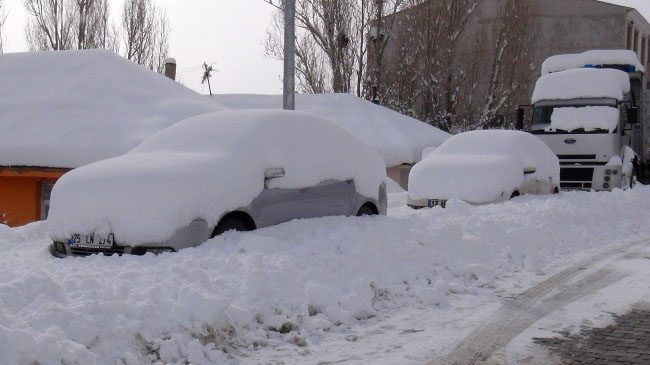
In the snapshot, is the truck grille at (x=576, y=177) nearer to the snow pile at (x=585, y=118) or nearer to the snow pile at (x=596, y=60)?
the snow pile at (x=585, y=118)

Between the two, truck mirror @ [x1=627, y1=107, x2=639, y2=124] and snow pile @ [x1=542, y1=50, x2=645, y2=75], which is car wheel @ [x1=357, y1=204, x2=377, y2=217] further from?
snow pile @ [x1=542, y1=50, x2=645, y2=75]

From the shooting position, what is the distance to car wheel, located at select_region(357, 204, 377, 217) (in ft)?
30.7

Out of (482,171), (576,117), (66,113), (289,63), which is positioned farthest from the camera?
(576,117)

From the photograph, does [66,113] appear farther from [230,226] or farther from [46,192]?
Result: [230,226]

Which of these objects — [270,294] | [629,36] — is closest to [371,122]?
[270,294]

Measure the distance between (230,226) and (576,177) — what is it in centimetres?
1339

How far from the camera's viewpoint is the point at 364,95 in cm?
3300

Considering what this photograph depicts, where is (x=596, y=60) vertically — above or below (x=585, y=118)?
above

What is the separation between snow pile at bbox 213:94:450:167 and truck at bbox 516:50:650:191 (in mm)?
4362

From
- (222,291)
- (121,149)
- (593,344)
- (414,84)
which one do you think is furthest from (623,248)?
(414,84)

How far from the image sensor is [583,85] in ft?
61.5

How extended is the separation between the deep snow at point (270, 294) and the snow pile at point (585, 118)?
10.2 m

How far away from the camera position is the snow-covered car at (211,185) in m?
6.68

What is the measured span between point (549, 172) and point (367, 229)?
7.98 meters
